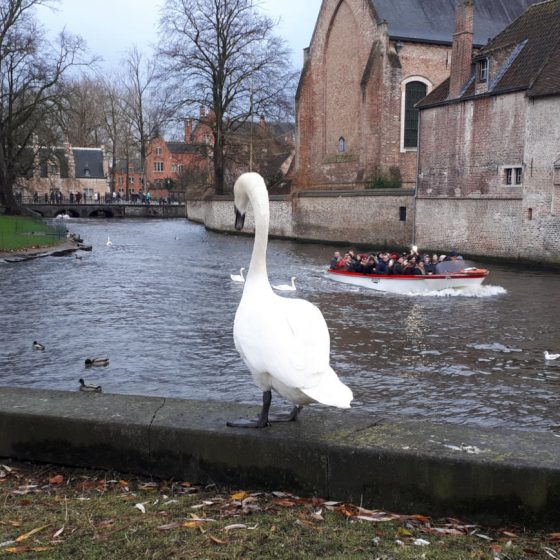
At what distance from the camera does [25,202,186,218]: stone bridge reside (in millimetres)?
64938

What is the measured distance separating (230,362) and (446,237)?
70.1 ft

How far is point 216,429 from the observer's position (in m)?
4.29

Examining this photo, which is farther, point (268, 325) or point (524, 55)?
point (524, 55)

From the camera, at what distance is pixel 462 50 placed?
29.8 m

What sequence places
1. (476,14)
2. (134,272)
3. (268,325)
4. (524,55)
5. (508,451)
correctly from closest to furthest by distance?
(508,451) < (268,325) < (134,272) < (524,55) < (476,14)

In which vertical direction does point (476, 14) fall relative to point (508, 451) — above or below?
above

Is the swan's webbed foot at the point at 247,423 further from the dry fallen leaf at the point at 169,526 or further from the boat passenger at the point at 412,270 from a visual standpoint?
the boat passenger at the point at 412,270

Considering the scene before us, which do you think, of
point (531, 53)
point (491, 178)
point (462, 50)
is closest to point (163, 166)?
point (462, 50)

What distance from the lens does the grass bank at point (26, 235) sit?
89.9 feet

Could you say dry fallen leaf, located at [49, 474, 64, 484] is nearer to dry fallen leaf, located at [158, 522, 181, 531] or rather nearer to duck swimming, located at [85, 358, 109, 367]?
dry fallen leaf, located at [158, 522, 181, 531]

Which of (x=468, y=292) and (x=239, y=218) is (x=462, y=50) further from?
(x=239, y=218)

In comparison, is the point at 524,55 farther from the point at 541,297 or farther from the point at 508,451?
the point at 508,451

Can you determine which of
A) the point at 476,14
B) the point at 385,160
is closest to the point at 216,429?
the point at 385,160

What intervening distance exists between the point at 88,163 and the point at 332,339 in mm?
71044
